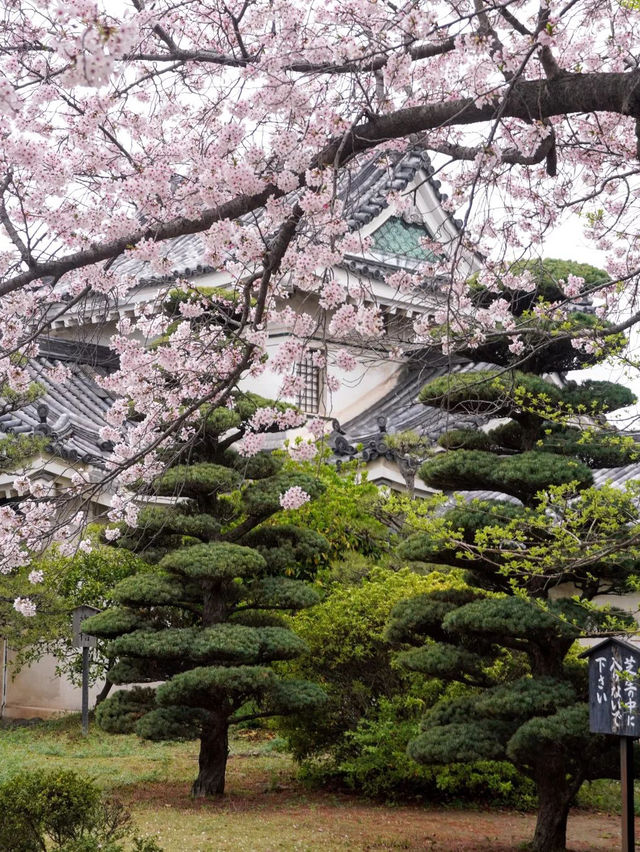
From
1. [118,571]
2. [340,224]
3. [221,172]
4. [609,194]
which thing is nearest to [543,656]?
[609,194]

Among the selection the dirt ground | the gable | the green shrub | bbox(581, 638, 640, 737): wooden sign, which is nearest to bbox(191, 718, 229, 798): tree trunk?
the dirt ground

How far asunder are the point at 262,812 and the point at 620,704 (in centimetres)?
385

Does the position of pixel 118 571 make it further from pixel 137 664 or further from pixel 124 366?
pixel 124 366

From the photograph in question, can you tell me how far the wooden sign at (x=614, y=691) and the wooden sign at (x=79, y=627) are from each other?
24.1 feet

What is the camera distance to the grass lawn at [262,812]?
8.17 metres

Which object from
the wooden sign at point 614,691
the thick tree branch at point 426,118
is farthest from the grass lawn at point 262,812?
the thick tree branch at point 426,118

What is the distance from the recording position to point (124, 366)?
718 cm

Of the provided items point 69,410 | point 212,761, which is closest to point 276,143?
point 212,761

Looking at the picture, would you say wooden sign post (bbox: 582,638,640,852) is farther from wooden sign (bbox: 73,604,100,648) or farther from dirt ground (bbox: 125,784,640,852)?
wooden sign (bbox: 73,604,100,648)

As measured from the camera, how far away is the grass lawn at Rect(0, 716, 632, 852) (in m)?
8.17

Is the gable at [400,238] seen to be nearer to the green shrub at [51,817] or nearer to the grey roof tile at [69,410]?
the grey roof tile at [69,410]

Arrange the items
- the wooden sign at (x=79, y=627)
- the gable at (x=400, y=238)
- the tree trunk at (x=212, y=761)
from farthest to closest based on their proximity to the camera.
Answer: the gable at (x=400, y=238) → the wooden sign at (x=79, y=627) → the tree trunk at (x=212, y=761)

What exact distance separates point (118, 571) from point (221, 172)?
977 centimetres

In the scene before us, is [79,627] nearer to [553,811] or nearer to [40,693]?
[40,693]
